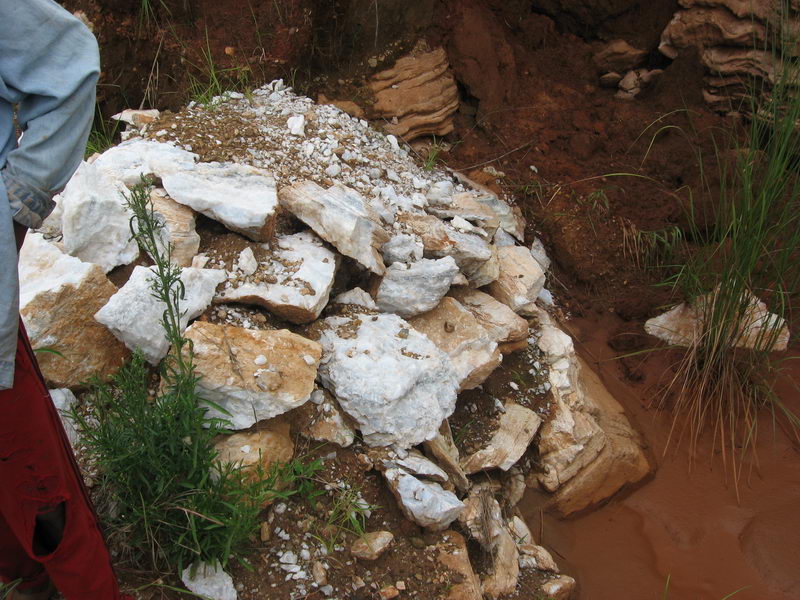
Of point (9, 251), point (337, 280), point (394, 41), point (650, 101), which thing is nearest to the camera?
point (9, 251)

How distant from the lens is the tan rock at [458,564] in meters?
2.21

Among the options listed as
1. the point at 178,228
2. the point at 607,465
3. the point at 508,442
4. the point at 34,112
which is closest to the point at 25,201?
the point at 34,112

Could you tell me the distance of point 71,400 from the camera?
82.7 inches

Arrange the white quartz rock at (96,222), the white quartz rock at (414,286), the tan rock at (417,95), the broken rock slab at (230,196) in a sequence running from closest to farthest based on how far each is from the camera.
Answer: the white quartz rock at (96,222)
the broken rock slab at (230,196)
the white quartz rock at (414,286)
the tan rock at (417,95)

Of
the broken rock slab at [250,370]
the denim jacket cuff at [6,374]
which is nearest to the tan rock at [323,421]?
the broken rock slab at [250,370]

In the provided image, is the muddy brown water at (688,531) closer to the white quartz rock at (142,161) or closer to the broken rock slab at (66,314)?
the broken rock slab at (66,314)

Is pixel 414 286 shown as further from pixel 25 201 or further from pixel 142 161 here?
pixel 25 201

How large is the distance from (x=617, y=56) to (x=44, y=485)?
4180mm

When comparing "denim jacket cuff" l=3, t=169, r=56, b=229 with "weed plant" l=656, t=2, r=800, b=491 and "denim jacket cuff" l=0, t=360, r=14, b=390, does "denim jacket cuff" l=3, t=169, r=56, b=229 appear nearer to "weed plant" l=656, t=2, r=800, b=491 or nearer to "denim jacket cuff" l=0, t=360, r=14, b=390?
"denim jacket cuff" l=0, t=360, r=14, b=390

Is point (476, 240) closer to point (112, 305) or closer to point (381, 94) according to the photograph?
point (381, 94)

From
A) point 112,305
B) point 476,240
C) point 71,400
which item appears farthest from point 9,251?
point 476,240

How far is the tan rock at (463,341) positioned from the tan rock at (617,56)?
8.24 feet

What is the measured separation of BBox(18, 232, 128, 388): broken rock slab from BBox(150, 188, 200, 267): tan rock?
27 centimetres

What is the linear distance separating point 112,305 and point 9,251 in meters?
0.70
